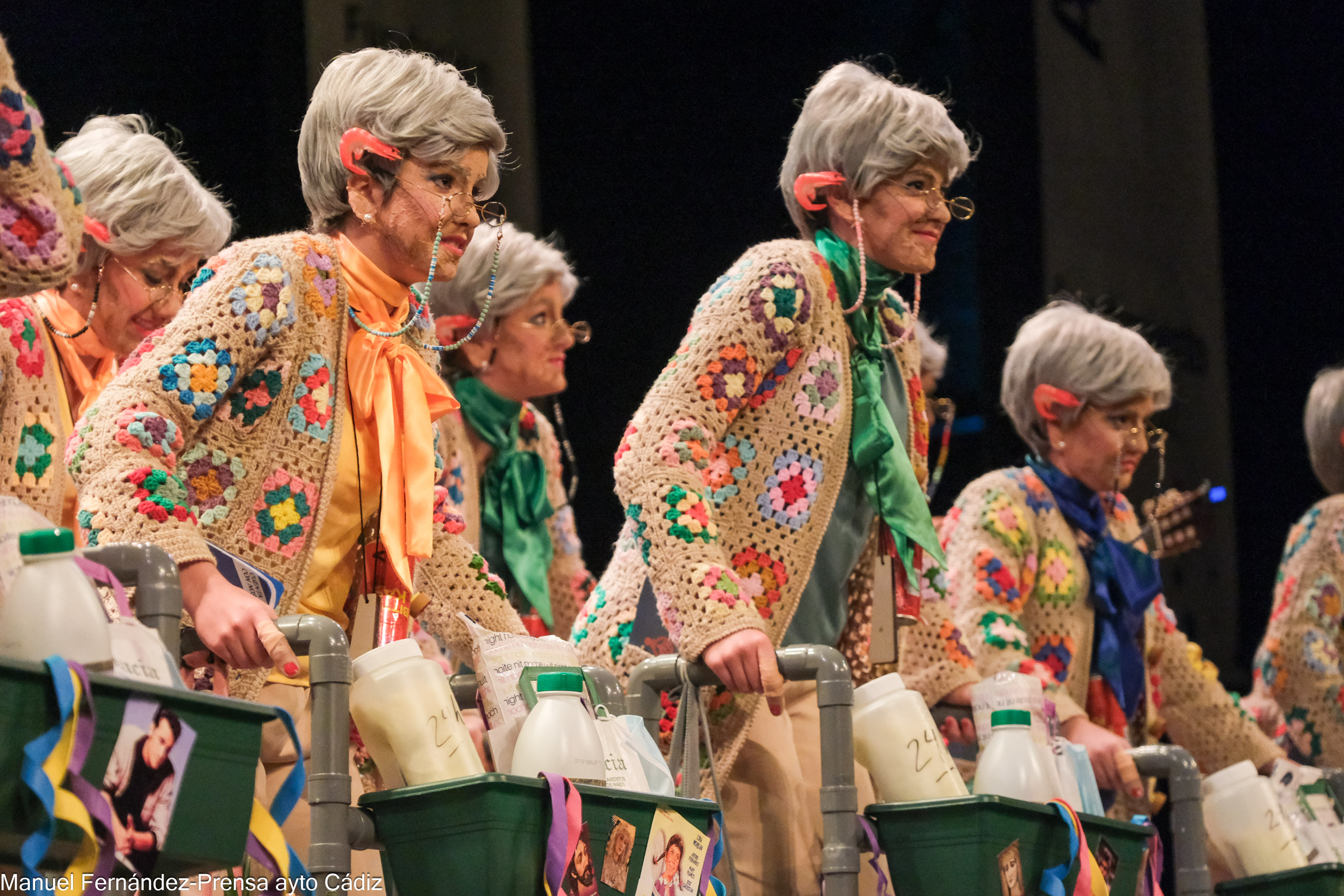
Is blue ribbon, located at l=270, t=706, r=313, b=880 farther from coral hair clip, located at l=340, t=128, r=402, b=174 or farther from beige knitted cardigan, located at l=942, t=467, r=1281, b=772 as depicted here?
beige knitted cardigan, located at l=942, t=467, r=1281, b=772

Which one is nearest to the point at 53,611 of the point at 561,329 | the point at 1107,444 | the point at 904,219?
the point at 904,219

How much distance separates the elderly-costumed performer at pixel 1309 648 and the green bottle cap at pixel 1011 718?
1963mm

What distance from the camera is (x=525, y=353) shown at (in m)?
3.76

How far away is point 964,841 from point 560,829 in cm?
66

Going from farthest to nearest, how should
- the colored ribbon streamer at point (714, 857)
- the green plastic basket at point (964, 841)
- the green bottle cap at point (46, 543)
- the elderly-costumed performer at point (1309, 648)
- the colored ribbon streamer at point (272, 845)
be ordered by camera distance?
the elderly-costumed performer at point (1309, 648) → the green plastic basket at point (964, 841) → the colored ribbon streamer at point (714, 857) → the colored ribbon streamer at point (272, 845) → the green bottle cap at point (46, 543)

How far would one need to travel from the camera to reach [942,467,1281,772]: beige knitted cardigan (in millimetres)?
3311

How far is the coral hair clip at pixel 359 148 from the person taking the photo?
87.2 inches

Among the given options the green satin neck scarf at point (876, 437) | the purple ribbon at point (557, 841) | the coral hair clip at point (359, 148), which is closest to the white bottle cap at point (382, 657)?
the purple ribbon at point (557, 841)

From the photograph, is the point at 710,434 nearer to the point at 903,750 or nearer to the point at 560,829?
the point at 903,750

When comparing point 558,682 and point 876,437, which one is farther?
point 876,437

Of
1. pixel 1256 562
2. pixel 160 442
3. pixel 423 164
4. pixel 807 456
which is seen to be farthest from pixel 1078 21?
pixel 160 442

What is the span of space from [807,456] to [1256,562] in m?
3.36

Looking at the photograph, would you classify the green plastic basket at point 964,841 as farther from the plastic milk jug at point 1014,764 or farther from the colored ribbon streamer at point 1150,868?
the colored ribbon streamer at point 1150,868

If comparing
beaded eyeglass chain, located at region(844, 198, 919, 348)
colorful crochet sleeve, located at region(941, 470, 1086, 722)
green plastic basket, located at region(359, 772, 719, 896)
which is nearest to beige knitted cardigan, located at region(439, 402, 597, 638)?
colorful crochet sleeve, located at region(941, 470, 1086, 722)
